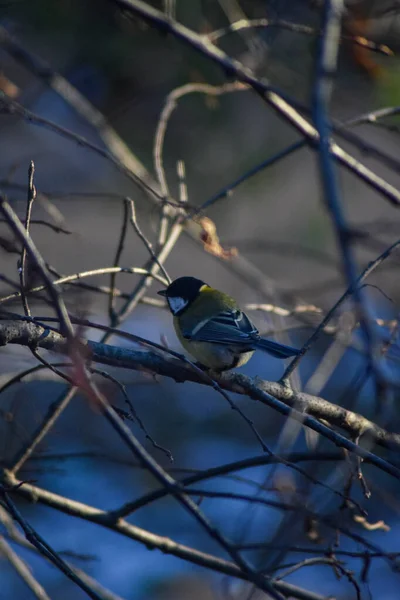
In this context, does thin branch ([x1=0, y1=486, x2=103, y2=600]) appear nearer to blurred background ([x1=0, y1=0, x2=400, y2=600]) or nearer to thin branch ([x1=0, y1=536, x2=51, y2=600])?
thin branch ([x1=0, y1=536, x2=51, y2=600])

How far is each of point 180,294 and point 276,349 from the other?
84cm

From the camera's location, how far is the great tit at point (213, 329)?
2.88 m

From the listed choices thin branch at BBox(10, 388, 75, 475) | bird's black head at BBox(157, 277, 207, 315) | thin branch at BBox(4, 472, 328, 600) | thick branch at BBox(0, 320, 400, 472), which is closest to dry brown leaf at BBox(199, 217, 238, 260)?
bird's black head at BBox(157, 277, 207, 315)

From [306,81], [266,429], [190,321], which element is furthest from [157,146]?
[266,429]

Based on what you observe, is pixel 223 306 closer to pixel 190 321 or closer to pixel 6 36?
pixel 190 321

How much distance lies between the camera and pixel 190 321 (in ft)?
10.7

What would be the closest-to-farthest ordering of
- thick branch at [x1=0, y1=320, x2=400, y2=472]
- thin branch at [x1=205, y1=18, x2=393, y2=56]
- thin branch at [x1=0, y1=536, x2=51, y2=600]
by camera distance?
thick branch at [x1=0, y1=320, x2=400, y2=472], thin branch at [x1=205, y1=18, x2=393, y2=56], thin branch at [x1=0, y1=536, x2=51, y2=600]

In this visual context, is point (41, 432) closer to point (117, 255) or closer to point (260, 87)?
point (117, 255)

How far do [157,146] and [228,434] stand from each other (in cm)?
405

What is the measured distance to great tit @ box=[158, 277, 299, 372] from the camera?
288cm

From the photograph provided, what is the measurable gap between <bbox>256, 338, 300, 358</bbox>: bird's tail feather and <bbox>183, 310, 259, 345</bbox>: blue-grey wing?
3.0 inches

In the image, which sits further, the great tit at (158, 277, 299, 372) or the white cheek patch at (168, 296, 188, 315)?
the white cheek patch at (168, 296, 188, 315)

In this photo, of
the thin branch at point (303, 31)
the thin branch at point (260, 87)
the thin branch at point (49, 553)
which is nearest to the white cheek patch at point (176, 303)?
the thin branch at point (303, 31)

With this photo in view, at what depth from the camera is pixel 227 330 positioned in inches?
119
